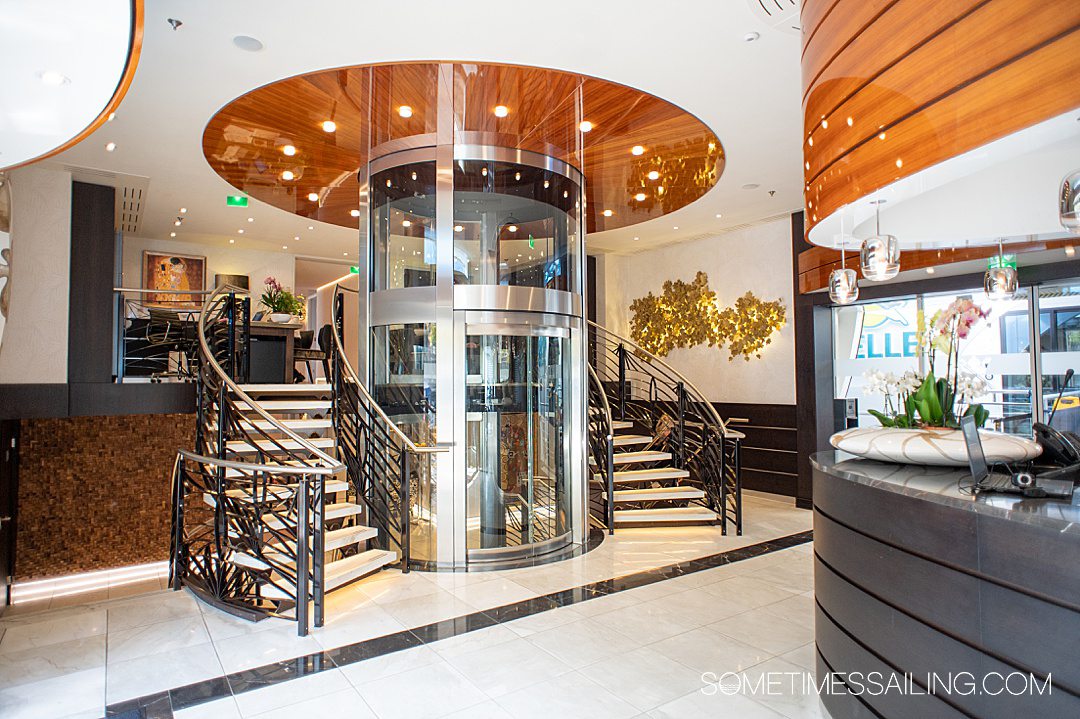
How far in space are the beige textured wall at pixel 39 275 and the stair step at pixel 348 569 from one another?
13.5 ft

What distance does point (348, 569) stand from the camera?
4840 millimetres

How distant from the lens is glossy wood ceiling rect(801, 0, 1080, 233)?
1.73 meters

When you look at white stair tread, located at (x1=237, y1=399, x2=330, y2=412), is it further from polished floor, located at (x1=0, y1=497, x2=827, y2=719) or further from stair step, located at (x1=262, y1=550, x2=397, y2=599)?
polished floor, located at (x1=0, y1=497, x2=827, y2=719)

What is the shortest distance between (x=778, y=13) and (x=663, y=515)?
4820 millimetres

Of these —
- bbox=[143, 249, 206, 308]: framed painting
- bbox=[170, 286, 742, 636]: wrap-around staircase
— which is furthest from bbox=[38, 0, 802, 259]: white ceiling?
bbox=[143, 249, 206, 308]: framed painting

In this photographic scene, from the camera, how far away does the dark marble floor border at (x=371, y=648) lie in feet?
10.3

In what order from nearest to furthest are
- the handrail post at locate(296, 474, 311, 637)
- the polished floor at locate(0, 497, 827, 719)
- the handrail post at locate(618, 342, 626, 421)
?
the polished floor at locate(0, 497, 827, 719) < the handrail post at locate(296, 474, 311, 637) < the handrail post at locate(618, 342, 626, 421)

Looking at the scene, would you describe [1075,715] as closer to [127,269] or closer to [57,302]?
[57,302]

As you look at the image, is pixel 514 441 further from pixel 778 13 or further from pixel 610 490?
pixel 778 13

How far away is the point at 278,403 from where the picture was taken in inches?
249

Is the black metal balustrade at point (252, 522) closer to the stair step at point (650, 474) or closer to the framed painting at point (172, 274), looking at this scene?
the stair step at point (650, 474)

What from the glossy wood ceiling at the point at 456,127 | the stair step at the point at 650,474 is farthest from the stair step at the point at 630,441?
the glossy wood ceiling at the point at 456,127

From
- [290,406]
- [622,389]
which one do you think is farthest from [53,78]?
[622,389]

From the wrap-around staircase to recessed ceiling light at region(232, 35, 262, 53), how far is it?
2433mm
